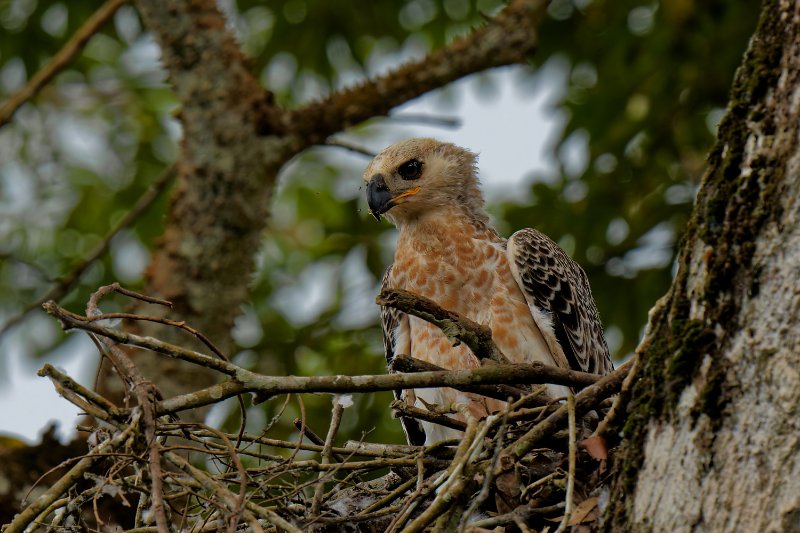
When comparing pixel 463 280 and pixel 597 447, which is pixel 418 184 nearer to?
pixel 463 280

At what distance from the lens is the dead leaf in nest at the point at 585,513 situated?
11.2 ft

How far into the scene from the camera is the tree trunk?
8.85 feet

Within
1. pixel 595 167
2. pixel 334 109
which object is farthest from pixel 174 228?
pixel 595 167

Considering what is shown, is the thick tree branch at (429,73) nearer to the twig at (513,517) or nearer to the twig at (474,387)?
the twig at (474,387)

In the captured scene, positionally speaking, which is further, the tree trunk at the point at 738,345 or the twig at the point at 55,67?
the twig at the point at 55,67

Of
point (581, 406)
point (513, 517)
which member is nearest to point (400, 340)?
point (513, 517)

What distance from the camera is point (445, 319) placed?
Answer: 3824 mm

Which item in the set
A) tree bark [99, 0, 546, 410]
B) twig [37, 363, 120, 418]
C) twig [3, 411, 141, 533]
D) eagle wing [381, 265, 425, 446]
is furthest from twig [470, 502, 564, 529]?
tree bark [99, 0, 546, 410]

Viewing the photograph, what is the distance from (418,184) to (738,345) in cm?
365

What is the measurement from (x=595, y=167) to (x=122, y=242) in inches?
162

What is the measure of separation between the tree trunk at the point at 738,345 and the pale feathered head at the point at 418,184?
3.27 metres

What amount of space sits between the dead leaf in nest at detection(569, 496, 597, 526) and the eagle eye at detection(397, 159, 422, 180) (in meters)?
3.13

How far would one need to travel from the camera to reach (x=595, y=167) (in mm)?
8719

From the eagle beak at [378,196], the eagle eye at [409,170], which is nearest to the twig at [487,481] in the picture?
the eagle beak at [378,196]
